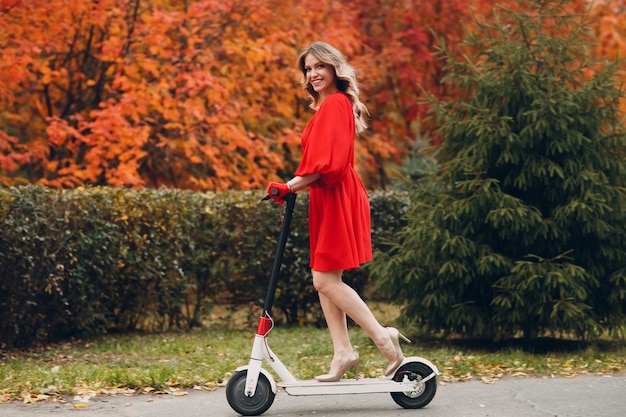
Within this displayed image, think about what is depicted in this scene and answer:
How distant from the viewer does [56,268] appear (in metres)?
8.04

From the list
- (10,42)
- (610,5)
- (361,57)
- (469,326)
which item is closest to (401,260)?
(469,326)

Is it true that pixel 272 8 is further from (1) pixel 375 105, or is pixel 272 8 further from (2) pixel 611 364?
(2) pixel 611 364

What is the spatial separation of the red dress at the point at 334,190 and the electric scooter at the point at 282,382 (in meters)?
0.19

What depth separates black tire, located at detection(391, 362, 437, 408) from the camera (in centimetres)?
540

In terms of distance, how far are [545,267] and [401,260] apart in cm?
115

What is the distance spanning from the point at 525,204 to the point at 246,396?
354cm

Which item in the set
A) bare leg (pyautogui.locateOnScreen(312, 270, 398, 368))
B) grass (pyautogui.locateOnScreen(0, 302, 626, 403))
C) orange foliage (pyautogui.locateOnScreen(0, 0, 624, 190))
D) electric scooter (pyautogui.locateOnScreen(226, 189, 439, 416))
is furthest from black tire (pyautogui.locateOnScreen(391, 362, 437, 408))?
orange foliage (pyautogui.locateOnScreen(0, 0, 624, 190))

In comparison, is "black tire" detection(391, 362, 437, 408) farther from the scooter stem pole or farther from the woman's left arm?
the woman's left arm

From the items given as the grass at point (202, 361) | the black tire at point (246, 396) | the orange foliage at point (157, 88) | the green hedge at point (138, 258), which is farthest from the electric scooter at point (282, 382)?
the orange foliage at point (157, 88)

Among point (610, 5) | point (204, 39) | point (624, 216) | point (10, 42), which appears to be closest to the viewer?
point (624, 216)

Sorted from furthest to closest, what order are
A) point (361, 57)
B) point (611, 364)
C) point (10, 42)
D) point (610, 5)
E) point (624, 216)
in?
point (610, 5)
point (361, 57)
point (10, 42)
point (624, 216)
point (611, 364)

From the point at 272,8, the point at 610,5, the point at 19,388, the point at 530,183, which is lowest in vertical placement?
the point at 19,388

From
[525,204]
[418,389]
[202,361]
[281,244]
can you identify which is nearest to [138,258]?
[202,361]

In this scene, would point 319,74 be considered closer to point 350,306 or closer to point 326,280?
point 326,280
